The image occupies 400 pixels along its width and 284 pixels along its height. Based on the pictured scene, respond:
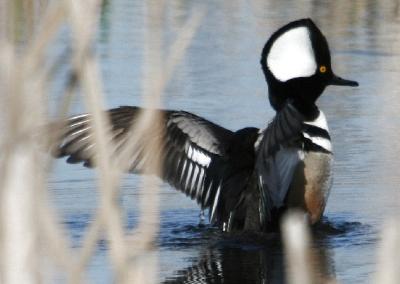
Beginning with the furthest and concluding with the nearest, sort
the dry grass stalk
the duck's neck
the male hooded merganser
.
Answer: the duck's neck → the male hooded merganser → the dry grass stalk

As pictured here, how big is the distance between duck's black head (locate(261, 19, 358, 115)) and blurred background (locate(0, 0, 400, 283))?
1.58ft

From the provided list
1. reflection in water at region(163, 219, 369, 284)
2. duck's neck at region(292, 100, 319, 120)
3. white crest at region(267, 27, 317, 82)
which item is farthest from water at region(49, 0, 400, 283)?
white crest at region(267, 27, 317, 82)

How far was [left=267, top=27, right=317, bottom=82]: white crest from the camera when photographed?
6113 mm

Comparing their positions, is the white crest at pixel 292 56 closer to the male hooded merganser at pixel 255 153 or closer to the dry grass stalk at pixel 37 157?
the male hooded merganser at pixel 255 153

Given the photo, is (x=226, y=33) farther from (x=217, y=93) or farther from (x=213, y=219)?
(x=213, y=219)

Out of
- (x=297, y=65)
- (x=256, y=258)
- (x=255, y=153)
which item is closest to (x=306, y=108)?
(x=297, y=65)

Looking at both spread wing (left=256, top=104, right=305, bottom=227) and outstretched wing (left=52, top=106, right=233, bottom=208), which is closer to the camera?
spread wing (left=256, top=104, right=305, bottom=227)

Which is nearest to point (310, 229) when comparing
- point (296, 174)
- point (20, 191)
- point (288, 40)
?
point (296, 174)

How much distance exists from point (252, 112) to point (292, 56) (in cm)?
172

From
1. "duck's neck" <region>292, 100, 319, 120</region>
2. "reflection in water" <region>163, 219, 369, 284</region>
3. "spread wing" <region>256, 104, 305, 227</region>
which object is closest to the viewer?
"reflection in water" <region>163, 219, 369, 284</region>

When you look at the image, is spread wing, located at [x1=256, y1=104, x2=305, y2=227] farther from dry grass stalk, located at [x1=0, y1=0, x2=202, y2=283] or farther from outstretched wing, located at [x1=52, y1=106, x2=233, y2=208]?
dry grass stalk, located at [x1=0, y1=0, x2=202, y2=283]

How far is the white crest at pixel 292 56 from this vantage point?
6.11 meters

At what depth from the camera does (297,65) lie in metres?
6.38

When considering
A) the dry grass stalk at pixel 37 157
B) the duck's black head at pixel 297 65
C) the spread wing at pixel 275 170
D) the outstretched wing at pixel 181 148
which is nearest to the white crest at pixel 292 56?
the duck's black head at pixel 297 65
